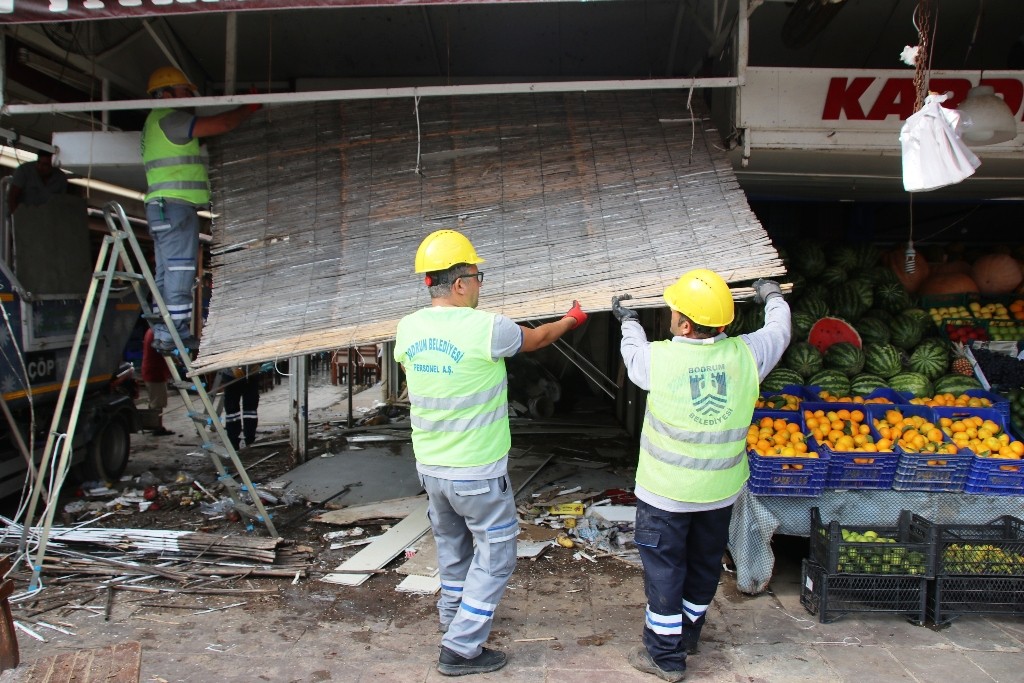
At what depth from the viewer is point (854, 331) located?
6668mm

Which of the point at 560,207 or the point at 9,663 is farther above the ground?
the point at 560,207

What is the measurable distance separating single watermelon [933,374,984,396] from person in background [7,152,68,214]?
7667 millimetres

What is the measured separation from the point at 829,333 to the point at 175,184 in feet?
17.9

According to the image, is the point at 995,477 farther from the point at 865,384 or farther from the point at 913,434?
the point at 865,384

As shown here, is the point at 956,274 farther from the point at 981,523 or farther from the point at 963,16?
the point at 981,523

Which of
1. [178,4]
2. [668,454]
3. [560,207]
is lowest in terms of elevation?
[668,454]

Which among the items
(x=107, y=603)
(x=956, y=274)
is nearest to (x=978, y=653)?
(x=956, y=274)

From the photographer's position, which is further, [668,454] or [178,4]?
[178,4]

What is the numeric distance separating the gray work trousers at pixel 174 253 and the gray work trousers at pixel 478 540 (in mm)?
2699

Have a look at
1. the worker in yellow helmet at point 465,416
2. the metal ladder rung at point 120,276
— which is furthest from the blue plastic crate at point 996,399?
the metal ladder rung at point 120,276

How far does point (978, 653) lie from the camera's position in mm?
4188

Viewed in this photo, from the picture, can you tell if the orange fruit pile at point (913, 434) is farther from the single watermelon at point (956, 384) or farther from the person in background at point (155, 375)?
the person in background at point (155, 375)

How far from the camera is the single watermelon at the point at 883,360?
6.23 metres

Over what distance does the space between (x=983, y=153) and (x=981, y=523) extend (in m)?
2.72
